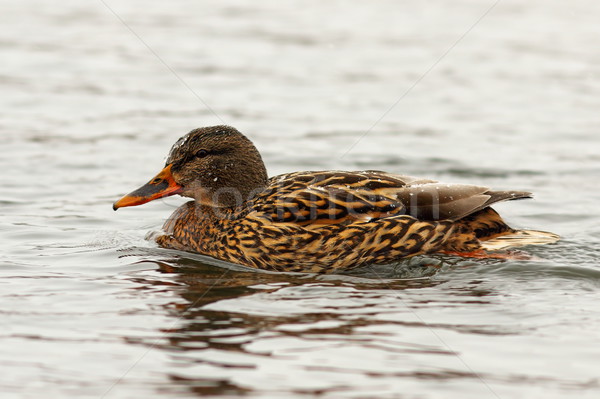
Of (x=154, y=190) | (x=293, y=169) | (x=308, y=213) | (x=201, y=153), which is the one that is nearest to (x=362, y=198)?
(x=308, y=213)

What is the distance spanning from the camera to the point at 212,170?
916 cm

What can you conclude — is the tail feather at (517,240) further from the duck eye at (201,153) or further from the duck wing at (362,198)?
the duck eye at (201,153)

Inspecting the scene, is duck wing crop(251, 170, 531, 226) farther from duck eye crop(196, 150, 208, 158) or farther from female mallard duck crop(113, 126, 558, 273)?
duck eye crop(196, 150, 208, 158)


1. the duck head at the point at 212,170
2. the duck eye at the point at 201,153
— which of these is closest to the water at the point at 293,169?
the duck head at the point at 212,170

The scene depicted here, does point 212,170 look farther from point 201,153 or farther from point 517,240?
point 517,240

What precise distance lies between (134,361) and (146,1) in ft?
54.0

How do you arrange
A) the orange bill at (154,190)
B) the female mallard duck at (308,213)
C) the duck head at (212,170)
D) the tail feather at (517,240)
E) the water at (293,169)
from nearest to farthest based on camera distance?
1. the water at (293,169)
2. the female mallard duck at (308,213)
3. the tail feather at (517,240)
4. the orange bill at (154,190)
5. the duck head at (212,170)

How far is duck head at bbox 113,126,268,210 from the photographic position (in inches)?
358

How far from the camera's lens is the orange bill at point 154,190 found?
8922mm

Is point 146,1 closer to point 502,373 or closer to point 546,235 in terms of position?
point 546,235

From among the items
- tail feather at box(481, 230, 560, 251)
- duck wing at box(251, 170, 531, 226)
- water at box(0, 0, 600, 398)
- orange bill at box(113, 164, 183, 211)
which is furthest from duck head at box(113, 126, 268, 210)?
tail feather at box(481, 230, 560, 251)

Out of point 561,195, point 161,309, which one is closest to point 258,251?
point 161,309

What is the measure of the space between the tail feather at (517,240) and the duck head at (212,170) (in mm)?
2247

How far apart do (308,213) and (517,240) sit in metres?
1.98
